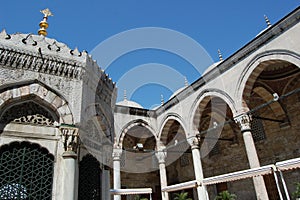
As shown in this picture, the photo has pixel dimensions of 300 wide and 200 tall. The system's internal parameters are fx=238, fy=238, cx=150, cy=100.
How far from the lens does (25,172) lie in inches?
124

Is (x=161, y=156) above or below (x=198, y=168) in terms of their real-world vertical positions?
above

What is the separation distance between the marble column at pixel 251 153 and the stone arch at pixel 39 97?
23.6ft

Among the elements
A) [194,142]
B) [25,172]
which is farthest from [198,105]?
[25,172]

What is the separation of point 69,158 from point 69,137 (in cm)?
29

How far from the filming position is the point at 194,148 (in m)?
11.5

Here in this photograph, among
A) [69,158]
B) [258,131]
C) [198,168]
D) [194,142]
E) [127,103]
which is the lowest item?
[69,158]

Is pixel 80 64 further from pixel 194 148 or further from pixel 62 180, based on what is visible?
pixel 194 148

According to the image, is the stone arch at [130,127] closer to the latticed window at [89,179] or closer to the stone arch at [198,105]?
the stone arch at [198,105]

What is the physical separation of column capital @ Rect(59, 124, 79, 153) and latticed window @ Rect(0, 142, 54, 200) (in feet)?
0.90

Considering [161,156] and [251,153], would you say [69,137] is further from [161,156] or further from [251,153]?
[161,156]

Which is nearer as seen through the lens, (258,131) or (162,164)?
(258,131)

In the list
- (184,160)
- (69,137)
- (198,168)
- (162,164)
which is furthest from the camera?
(184,160)

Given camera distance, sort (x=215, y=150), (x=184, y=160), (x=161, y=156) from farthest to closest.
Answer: (x=184, y=160) → (x=215, y=150) → (x=161, y=156)

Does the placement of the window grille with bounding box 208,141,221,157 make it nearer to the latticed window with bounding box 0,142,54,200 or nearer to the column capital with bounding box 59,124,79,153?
the column capital with bounding box 59,124,79,153
